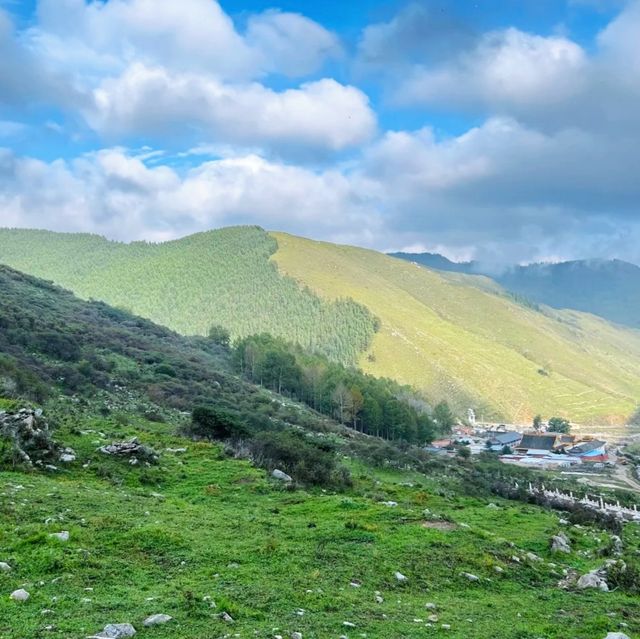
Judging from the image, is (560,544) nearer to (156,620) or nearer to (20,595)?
(156,620)

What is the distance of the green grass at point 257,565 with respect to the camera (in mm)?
10648

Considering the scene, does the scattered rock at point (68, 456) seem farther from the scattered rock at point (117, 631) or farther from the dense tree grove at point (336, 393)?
the dense tree grove at point (336, 393)

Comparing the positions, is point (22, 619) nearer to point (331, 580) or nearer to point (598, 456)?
point (331, 580)

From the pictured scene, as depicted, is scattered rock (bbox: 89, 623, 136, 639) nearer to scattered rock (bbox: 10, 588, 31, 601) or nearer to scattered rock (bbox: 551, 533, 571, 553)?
scattered rock (bbox: 10, 588, 31, 601)

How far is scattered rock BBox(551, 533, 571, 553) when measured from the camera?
19388 mm

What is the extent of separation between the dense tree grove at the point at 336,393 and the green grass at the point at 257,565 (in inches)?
2623

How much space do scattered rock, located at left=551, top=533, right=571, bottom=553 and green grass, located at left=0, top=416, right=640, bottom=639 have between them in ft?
1.46

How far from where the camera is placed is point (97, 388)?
155ft

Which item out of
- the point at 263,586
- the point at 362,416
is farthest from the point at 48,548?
the point at 362,416

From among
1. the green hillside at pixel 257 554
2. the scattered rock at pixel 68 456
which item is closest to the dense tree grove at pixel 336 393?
the green hillside at pixel 257 554

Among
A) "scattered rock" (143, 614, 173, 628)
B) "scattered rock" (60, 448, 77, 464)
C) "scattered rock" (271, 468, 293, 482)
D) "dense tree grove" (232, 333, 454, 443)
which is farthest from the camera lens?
"dense tree grove" (232, 333, 454, 443)

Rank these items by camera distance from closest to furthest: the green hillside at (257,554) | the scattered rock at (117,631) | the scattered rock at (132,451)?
the scattered rock at (117,631) → the green hillside at (257,554) → the scattered rock at (132,451)

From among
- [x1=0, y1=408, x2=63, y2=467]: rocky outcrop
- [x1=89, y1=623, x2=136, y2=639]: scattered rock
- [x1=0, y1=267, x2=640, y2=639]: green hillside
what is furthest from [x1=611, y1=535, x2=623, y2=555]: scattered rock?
[x1=0, y1=408, x2=63, y2=467]: rocky outcrop

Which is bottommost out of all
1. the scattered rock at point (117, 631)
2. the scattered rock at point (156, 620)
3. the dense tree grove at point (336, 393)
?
the dense tree grove at point (336, 393)
